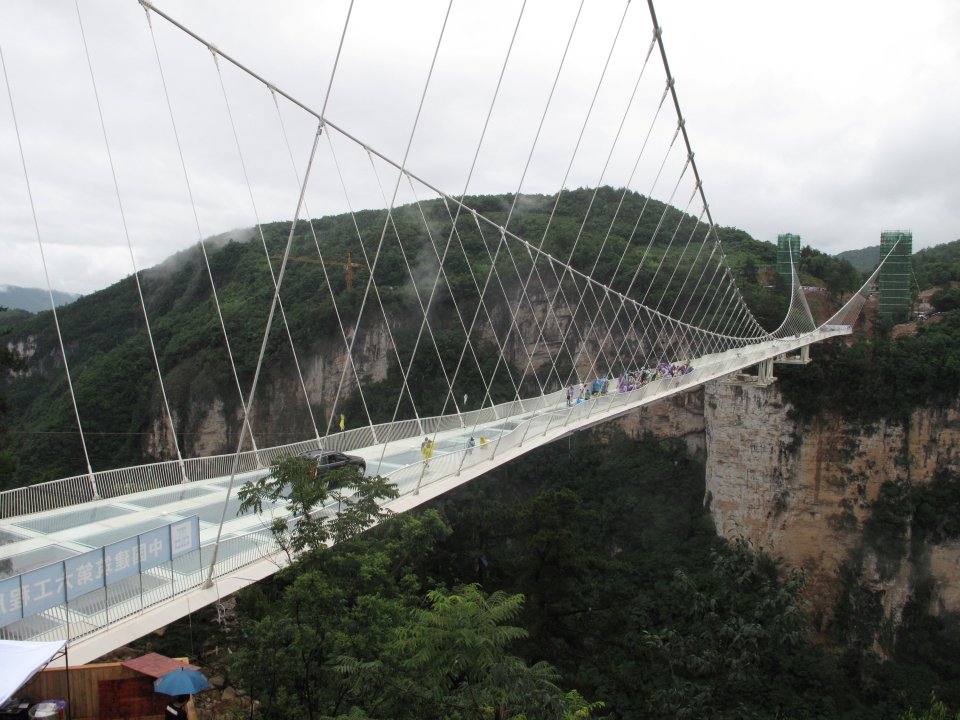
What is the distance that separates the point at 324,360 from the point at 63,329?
751 inches

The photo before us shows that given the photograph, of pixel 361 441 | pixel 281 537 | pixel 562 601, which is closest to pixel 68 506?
pixel 281 537

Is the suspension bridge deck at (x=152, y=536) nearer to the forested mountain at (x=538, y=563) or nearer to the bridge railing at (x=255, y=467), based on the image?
the bridge railing at (x=255, y=467)

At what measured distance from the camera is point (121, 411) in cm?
3266

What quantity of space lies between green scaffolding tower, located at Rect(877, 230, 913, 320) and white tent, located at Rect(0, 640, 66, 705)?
28.9 meters

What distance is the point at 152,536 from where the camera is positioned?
5172 mm

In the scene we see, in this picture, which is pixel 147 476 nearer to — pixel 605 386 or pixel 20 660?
pixel 20 660

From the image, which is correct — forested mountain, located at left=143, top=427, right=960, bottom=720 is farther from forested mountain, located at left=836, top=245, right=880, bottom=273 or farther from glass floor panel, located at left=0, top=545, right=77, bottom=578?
forested mountain, located at left=836, top=245, right=880, bottom=273

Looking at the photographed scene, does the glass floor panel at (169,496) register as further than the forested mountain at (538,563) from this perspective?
Yes

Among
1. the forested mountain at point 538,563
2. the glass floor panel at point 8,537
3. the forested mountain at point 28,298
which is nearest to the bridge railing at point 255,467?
the forested mountain at point 538,563

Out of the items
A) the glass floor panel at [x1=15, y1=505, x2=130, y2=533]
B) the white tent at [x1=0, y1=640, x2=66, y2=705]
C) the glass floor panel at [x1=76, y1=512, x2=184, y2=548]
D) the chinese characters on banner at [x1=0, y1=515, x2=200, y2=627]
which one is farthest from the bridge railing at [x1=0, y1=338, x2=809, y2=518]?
the white tent at [x1=0, y1=640, x2=66, y2=705]

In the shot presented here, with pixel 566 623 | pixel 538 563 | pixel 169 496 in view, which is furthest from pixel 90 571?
pixel 566 623

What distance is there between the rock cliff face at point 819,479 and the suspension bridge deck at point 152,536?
44.4ft

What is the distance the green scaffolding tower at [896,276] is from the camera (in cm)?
2778

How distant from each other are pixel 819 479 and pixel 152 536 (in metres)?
21.3
